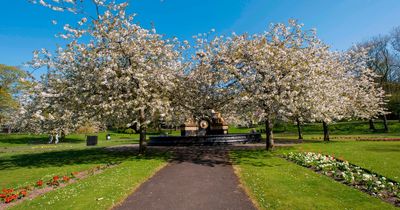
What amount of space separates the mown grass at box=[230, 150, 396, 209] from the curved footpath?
0.63 m

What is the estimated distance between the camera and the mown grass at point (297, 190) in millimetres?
8680

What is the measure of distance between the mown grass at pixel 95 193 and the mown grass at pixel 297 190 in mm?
4873

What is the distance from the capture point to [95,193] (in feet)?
34.1

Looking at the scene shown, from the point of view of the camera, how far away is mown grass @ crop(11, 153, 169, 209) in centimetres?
916

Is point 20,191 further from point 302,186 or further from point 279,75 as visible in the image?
point 279,75

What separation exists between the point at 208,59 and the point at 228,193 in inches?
549

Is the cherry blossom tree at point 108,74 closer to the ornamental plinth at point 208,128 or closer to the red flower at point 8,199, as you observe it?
the red flower at point 8,199

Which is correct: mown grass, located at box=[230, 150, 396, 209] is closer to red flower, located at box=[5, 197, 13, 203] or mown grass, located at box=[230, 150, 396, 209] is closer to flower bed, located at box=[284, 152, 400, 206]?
flower bed, located at box=[284, 152, 400, 206]

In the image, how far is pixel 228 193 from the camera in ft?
33.8

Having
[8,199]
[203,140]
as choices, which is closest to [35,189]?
[8,199]

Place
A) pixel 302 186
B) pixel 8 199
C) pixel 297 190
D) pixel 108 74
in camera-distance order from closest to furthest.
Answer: pixel 8 199, pixel 297 190, pixel 302 186, pixel 108 74

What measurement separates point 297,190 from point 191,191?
13.3ft

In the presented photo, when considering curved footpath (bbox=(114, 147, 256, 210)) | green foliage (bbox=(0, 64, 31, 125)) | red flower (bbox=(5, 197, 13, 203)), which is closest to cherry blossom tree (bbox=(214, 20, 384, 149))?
curved footpath (bbox=(114, 147, 256, 210))

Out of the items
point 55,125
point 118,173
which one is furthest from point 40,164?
point 118,173
